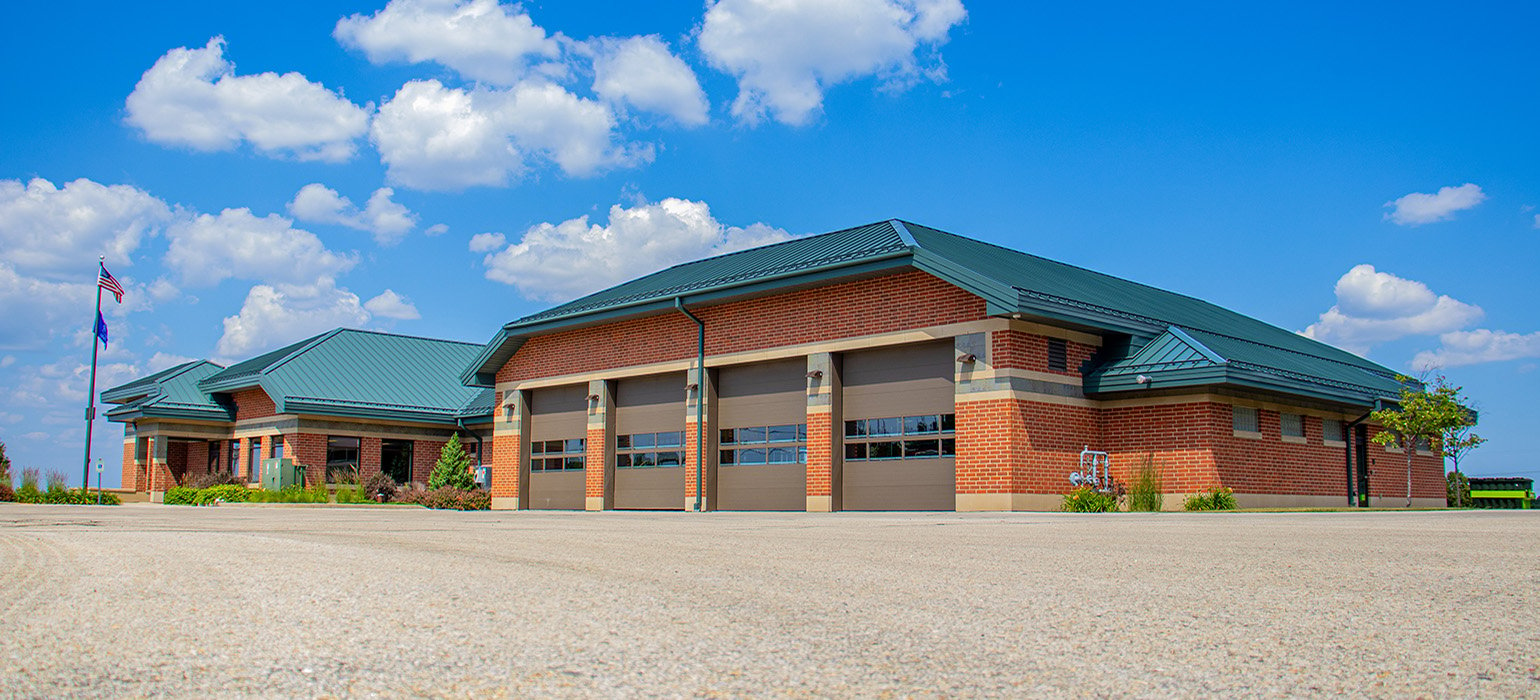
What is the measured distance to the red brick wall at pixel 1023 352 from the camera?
21641 mm

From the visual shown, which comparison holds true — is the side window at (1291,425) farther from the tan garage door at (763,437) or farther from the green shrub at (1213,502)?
the tan garage door at (763,437)

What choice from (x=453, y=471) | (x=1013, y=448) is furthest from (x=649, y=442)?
(x=453, y=471)

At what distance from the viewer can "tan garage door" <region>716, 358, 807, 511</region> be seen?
25594mm

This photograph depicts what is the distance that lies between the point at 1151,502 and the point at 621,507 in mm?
13815

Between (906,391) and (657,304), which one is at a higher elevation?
(657,304)

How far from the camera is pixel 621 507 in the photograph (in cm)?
3009

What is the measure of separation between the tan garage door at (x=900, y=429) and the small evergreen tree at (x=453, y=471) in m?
17.1

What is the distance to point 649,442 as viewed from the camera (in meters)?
29.3

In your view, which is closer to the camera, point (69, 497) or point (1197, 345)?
point (1197, 345)

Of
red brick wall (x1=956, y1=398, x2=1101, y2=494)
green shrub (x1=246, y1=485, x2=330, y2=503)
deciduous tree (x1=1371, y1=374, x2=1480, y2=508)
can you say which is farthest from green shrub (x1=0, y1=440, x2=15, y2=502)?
deciduous tree (x1=1371, y1=374, x2=1480, y2=508)

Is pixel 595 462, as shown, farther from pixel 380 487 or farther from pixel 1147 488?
pixel 1147 488

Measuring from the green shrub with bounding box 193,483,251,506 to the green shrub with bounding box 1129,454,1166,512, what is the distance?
28.3 metres

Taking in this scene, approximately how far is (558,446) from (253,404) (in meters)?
16.8

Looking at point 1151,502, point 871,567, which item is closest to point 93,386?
point 1151,502
